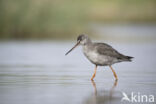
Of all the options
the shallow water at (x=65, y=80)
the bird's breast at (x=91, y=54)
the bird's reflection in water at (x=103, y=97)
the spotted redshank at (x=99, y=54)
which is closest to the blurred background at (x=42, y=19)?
the shallow water at (x=65, y=80)

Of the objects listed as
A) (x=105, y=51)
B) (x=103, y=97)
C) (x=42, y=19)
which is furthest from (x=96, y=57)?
(x=42, y=19)

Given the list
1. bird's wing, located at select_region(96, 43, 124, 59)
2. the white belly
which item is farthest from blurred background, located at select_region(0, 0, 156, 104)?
bird's wing, located at select_region(96, 43, 124, 59)

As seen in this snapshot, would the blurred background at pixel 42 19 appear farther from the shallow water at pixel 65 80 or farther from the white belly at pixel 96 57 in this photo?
the white belly at pixel 96 57

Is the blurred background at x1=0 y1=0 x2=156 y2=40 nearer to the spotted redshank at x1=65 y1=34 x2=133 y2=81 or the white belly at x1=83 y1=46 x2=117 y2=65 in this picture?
the spotted redshank at x1=65 y1=34 x2=133 y2=81

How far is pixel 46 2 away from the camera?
27.6 meters

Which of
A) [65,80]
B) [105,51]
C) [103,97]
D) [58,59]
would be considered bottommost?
[103,97]

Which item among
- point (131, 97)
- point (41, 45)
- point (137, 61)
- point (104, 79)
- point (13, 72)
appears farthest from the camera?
point (41, 45)

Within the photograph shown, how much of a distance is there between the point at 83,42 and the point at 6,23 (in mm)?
14044

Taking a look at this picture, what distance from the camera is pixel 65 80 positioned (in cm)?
1076

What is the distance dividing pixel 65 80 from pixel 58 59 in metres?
5.72

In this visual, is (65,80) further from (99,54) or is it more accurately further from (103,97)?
(103,97)

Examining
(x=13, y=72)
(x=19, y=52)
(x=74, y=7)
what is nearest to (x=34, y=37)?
(x=74, y=7)

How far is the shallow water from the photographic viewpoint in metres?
8.47

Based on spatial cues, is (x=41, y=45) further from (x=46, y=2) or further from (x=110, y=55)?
(x=110, y=55)
